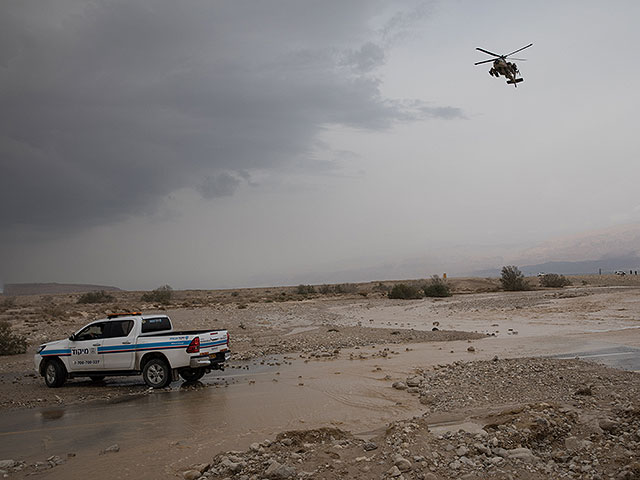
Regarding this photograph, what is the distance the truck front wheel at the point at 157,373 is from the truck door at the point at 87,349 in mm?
1503

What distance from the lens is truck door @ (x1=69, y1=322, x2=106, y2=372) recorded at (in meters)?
14.9

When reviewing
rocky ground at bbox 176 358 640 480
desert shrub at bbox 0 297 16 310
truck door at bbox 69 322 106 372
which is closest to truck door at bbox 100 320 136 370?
truck door at bbox 69 322 106 372

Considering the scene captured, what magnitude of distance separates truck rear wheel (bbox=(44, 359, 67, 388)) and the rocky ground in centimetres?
951

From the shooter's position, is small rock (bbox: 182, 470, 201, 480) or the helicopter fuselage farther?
the helicopter fuselage

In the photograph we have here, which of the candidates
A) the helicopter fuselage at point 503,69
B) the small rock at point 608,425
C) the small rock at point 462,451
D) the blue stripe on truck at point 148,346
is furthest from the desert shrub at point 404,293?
the small rock at point 462,451

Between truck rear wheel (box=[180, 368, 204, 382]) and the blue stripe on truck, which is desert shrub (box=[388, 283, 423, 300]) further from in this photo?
the blue stripe on truck

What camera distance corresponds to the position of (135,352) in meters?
14.6

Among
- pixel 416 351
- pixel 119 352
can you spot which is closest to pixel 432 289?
pixel 416 351

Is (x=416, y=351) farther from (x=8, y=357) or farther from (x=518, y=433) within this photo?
(x=8, y=357)

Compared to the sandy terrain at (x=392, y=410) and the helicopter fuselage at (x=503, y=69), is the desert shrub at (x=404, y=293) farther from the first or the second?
the helicopter fuselage at (x=503, y=69)

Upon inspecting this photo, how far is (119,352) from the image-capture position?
14734 mm

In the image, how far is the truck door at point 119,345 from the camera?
48.1 feet

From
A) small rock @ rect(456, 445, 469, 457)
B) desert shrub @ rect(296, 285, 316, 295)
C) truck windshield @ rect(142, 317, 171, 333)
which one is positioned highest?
truck windshield @ rect(142, 317, 171, 333)

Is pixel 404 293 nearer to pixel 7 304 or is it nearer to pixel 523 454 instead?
pixel 7 304
